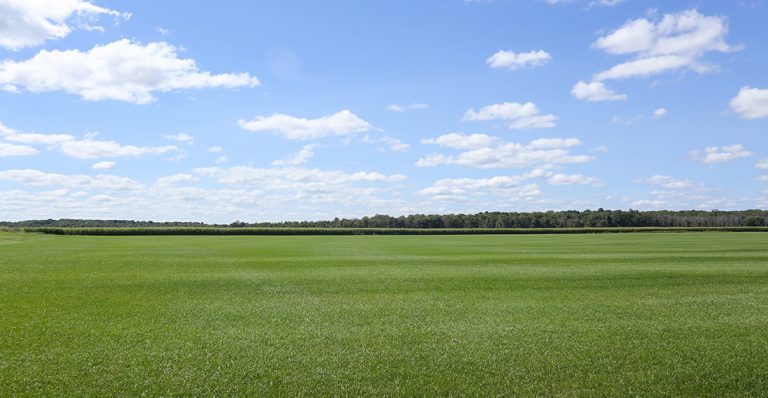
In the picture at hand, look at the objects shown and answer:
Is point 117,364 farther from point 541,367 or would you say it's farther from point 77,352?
point 541,367

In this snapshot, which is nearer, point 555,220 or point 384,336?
point 384,336

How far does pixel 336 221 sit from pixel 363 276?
127286 mm

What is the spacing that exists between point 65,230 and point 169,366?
83.4m

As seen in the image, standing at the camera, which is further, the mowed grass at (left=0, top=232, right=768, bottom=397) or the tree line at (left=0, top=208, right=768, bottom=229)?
the tree line at (left=0, top=208, right=768, bottom=229)

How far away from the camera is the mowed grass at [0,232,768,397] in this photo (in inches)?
264

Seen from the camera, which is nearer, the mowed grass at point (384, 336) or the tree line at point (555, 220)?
the mowed grass at point (384, 336)

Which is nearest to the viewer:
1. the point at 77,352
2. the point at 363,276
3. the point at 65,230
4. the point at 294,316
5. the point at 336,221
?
the point at 77,352

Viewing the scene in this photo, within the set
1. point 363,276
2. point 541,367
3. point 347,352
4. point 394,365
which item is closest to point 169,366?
point 347,352

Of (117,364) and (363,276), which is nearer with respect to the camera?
(117,364)

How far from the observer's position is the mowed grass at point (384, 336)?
6.70 m

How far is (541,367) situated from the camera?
24.2 feet

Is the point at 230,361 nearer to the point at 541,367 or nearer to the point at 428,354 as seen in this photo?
the point at 428,354

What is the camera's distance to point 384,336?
9117 millimetres

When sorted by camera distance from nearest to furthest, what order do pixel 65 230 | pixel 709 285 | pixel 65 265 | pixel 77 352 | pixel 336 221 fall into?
pixel 77 352 < pixel 709 285 < pixel 65 265 < pixel 65 230 < pixel 336 221
